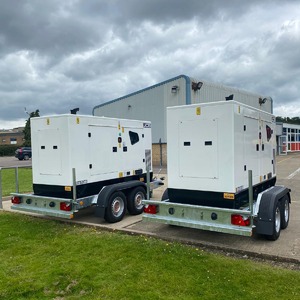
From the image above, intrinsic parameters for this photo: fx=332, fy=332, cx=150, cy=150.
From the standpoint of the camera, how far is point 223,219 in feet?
18.5

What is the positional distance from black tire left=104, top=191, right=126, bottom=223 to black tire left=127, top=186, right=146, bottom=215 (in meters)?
0.31

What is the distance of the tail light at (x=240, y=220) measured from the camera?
17.9 feet

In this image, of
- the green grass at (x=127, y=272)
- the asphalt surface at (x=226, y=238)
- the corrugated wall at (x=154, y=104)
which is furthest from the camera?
the corrugated wall at (x=154, y=104)

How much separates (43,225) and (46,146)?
184 centimetres

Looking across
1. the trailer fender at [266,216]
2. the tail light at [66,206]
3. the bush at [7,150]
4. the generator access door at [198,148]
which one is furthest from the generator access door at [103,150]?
the bush at [7,150]

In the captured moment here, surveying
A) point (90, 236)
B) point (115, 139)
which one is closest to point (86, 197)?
point (90, 236)

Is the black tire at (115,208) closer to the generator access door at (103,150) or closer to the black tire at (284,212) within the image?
the generator access door at (103,150)

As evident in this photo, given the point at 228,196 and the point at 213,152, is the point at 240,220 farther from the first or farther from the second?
the point at 213,152

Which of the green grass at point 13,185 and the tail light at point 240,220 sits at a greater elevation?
the tail light at point 240,220

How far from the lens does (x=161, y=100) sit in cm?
2558

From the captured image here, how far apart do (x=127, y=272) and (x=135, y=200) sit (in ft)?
12.3

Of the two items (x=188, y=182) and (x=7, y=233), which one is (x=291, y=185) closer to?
(x=188, y=182)

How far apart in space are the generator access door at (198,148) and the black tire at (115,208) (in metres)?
2.06

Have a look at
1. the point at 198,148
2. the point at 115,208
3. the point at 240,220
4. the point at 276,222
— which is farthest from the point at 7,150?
Answer: the point at 240,220
